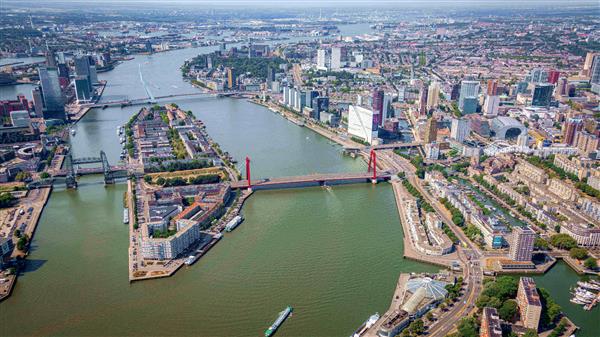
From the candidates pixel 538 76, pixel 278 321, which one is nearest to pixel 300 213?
pixel 278 321

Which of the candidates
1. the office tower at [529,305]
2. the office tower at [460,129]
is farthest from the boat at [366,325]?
the office tower at [460,129]

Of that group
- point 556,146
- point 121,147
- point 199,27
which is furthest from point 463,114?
point 199,27

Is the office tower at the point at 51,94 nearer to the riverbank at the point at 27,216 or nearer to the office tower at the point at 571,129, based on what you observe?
the riverbank at the point at 27,216

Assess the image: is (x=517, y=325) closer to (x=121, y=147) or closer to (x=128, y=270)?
(x=128, y=270)

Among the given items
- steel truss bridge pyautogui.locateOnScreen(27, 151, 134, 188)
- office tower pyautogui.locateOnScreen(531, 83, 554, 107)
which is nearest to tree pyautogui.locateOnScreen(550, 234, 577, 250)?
steel truss bridge pyautogui.locateOnScreen(27, 151, 134, 188)

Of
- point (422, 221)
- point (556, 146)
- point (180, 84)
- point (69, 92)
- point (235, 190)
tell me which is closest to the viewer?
point (422, 221)

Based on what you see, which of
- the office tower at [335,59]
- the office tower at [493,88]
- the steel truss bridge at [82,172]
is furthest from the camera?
the office tower at [335,59]
